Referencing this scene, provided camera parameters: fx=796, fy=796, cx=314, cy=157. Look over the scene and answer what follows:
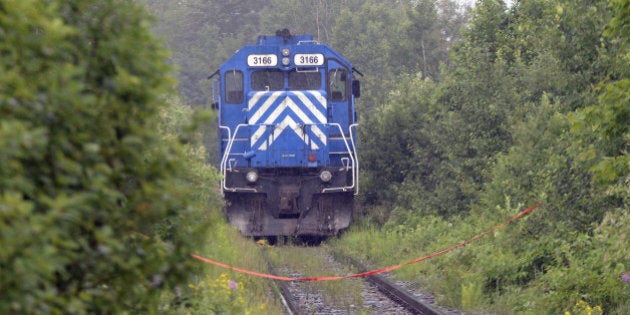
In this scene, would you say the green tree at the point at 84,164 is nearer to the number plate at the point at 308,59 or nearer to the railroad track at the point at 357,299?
the railroad track at the point at 357,299

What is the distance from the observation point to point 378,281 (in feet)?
39.1

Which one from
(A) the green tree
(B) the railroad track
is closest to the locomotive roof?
(B) the railroad track

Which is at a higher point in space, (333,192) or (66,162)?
(66,162)

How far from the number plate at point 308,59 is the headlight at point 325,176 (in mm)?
2316

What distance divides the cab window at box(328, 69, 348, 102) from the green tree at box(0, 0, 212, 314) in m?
12.7

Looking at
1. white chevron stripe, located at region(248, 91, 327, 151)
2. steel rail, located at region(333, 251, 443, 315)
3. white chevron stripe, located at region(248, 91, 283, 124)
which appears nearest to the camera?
steel rail, located at region(333, 251, 443, 315)

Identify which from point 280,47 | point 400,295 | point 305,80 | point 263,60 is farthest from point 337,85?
point 400,295

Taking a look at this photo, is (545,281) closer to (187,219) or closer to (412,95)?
(187,219)

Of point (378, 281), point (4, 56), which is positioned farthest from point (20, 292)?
point (378, 281)

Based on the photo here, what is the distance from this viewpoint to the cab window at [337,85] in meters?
16.3

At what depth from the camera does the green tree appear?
8.58 ft

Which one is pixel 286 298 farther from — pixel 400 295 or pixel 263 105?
pixel 263 105

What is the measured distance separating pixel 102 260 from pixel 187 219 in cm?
64

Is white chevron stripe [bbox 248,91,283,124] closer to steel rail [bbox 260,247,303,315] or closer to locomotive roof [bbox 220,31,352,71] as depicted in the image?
locomotive roof [bbox 220,31,352,71]
